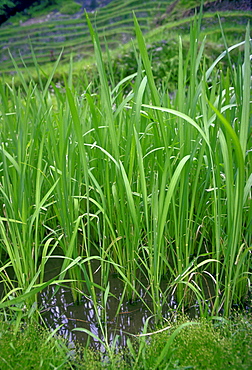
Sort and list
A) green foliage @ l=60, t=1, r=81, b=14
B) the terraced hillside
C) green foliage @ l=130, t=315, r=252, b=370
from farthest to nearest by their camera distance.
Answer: green foliage @ l=60, t=1, r=81, b=14, the terraced hillside, green foliage @ l=130, t=315, r=252, b=370

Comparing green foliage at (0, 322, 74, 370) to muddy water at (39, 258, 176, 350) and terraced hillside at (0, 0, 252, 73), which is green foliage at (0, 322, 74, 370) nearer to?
muddy water at (39, 258, 176, 350)

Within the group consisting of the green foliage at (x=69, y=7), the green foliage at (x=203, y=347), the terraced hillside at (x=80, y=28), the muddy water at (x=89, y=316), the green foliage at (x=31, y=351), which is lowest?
the muddy water at (x=89, y=316)

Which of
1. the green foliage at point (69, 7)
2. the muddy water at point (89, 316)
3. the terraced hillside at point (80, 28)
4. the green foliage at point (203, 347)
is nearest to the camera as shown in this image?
the green foliage at point (203, 347)

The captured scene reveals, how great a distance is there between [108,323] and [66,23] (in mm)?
9880

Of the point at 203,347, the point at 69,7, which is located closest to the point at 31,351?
the point at 203,347

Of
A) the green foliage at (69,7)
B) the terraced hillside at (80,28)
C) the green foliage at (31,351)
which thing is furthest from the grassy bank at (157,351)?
the green foliage at (69,7)

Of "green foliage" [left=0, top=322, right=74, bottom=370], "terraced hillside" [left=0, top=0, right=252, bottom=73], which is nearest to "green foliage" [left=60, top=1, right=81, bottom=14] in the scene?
"terraced hillside" [left=0, top=0, right=252, bottom=73]

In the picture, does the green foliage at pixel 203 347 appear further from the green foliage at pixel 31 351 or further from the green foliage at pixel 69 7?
the green foliage at pixel 69 7

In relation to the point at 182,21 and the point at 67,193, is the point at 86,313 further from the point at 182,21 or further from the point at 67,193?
the point at 182,21

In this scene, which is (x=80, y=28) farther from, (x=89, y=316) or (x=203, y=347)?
(x=203, y=347)

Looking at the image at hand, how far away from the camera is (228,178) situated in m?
0.78

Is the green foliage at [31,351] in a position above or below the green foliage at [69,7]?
below

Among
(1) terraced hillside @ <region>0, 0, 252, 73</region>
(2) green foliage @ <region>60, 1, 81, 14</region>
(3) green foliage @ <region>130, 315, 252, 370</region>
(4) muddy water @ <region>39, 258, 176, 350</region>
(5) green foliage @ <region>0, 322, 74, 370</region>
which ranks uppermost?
(2) green foliage @ <region>60, 1, 81, 14</region>

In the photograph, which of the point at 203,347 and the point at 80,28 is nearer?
the point at 203,347
